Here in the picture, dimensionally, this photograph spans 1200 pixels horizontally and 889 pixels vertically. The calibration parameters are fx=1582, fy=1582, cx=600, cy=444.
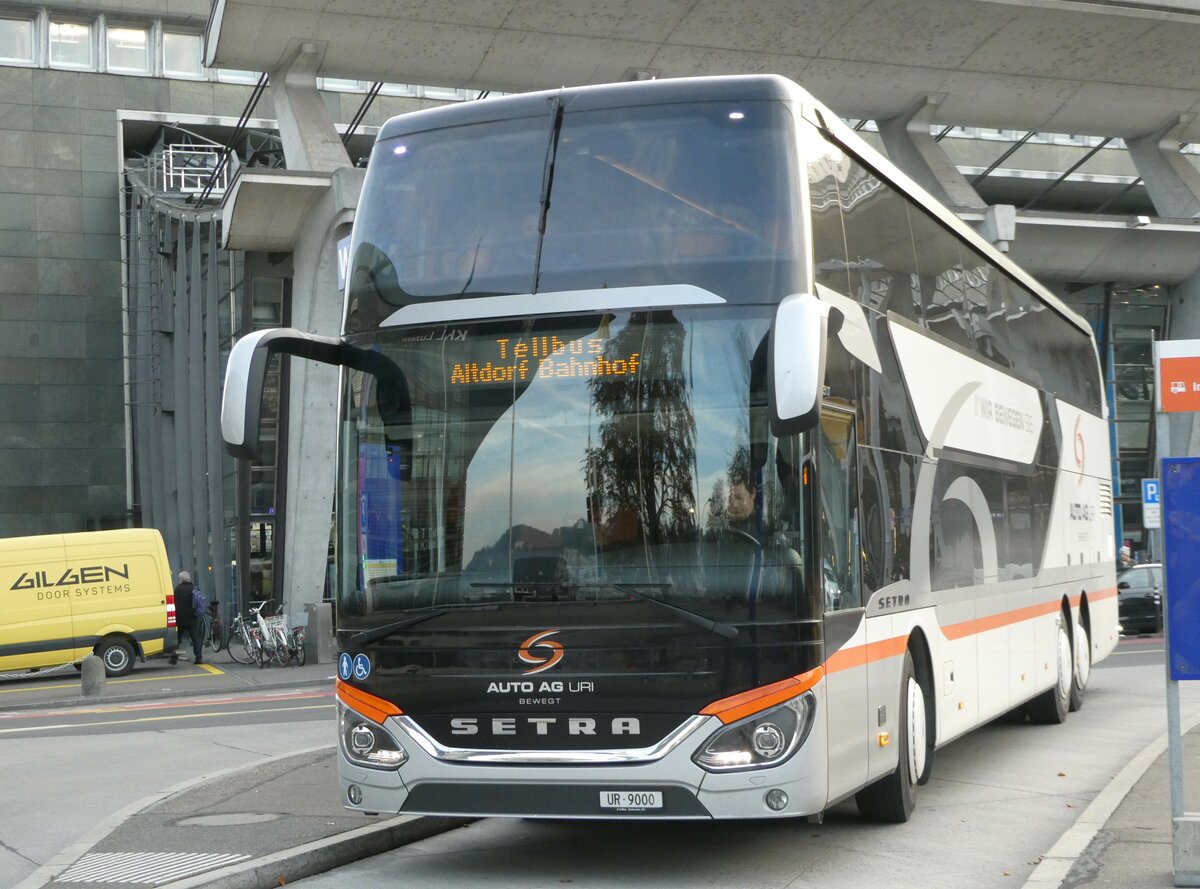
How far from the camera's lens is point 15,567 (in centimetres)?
2906

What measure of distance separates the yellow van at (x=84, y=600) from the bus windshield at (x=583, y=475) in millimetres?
22973

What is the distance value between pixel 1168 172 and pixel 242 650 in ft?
76.8

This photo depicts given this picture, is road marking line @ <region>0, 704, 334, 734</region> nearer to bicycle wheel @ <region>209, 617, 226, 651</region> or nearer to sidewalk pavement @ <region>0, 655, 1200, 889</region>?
sidewalk pavement @ <region>0, 655, 1200, 889</region>

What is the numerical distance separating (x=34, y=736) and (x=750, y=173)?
43.5 ft

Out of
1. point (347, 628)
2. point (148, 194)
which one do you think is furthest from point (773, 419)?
point (148, 194)

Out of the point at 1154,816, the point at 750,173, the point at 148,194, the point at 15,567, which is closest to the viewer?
the point at 750,173

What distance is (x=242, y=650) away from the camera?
3325 cm

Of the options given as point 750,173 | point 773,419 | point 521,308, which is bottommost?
point 773,419

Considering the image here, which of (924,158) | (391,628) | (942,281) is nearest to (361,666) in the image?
(391,628)

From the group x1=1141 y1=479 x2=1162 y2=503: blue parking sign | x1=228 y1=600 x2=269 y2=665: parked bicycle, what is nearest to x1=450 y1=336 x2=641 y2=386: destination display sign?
x1=228 y1=600 x2=269 y2=665: parked bicycle

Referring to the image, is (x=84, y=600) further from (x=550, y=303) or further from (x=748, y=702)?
(x=748, y=702)

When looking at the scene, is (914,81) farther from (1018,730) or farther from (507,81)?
(1018,730)

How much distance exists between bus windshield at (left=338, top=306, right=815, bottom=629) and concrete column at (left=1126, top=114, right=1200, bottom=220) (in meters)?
31.3

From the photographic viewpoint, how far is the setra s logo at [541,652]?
7625 mm
